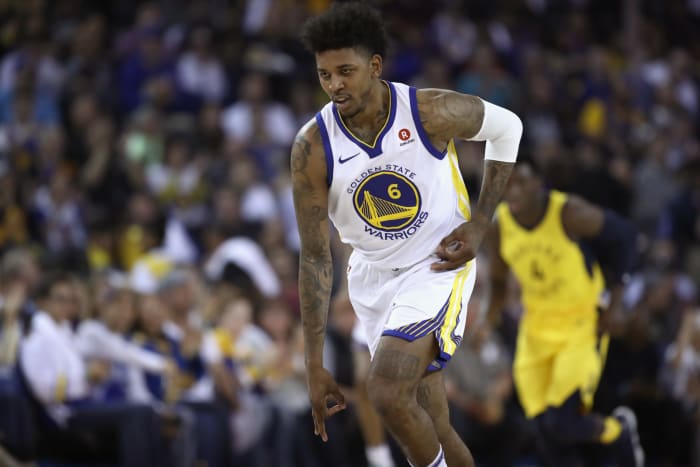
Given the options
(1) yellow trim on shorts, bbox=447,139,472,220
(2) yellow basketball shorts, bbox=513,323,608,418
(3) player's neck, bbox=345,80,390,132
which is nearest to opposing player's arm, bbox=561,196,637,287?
(2) yellow basketball shorts, bbox=513,323,608,418

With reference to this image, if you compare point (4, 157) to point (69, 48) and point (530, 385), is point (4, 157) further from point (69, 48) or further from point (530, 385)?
point (530, 385)

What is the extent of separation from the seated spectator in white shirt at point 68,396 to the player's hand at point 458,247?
3.65 meters

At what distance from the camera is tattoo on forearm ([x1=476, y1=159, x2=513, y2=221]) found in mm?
5051

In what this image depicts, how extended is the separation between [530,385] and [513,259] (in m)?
0.84

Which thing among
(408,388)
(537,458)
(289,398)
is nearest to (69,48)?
(289,398)

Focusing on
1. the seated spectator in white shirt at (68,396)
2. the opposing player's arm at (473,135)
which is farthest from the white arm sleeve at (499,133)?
the seated spectator in white shirt at (68,396)

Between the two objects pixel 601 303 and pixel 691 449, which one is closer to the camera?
pixel 601 303

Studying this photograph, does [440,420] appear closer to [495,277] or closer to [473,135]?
[473,135]

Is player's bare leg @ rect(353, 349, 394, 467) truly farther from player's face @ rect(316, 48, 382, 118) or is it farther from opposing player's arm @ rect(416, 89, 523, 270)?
player's face @ rect(316, 48, 382, 118)

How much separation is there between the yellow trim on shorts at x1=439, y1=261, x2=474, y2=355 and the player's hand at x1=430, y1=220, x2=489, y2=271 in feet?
0.23

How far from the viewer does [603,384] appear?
7301 millimetres

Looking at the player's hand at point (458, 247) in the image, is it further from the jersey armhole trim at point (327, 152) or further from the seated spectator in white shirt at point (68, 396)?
the seated spectator in white shirt at point (68, 396)

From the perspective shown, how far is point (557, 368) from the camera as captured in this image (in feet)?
21.9

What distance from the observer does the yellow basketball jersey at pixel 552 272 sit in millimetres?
6641
